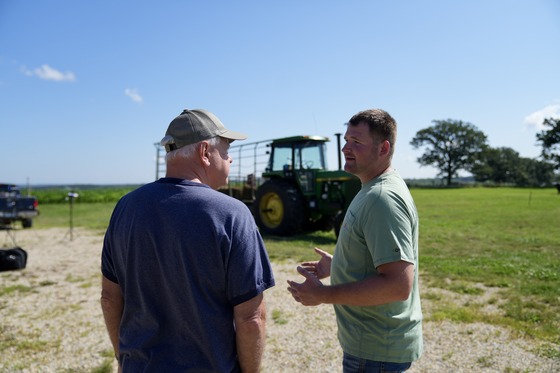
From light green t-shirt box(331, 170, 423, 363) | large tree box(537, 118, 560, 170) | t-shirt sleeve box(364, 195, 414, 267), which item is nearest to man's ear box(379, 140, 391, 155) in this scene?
light green t-shirt box(331, 170, 423, 363)

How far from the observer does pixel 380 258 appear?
5.34ft

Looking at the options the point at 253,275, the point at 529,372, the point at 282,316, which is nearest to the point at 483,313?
the point at 529,372

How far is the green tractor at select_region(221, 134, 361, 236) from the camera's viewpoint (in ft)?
35.5

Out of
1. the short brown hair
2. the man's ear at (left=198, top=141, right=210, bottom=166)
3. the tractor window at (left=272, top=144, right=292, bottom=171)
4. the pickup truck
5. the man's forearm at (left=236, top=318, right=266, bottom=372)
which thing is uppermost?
the tractor window at (left=272, top=144, right=292, bottom=171)

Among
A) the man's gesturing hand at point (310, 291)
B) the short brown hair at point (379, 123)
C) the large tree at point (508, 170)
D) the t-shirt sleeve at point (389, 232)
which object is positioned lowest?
the man's gesturing hand at point (310, 291)

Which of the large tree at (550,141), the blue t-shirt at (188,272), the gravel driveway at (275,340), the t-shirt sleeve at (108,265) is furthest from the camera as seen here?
the large tree at (550,141)

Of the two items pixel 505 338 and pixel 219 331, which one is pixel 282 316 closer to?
pixel 505 338

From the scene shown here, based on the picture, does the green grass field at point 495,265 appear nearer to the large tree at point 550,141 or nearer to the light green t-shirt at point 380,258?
the light green t-shirt at point 380,258

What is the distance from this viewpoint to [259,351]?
5.19 feet

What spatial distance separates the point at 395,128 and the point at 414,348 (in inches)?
38.0

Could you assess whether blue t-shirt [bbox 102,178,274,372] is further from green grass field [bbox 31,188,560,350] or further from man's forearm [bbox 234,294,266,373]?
green grass field [bbox 31,188,560,350]

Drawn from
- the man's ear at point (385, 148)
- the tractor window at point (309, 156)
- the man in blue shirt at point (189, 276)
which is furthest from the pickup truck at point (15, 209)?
the man's ear at point (385, 148)

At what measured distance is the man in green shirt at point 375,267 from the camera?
1639 mm

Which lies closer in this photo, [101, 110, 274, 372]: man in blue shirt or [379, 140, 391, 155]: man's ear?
[101, 110, 274, 372]: man in blue shirt
